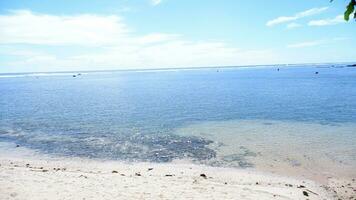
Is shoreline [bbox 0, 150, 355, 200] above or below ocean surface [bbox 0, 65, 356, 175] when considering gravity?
above

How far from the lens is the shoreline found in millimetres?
15059

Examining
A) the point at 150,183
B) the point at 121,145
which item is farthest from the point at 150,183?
the point at 121,145

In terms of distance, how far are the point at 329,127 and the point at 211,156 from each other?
16824 millimetres

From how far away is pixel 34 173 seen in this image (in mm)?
18875

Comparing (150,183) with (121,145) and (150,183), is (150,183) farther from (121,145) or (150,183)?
(121,145)

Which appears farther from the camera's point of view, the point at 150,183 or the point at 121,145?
the point at 121,145

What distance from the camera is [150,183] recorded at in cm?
1716

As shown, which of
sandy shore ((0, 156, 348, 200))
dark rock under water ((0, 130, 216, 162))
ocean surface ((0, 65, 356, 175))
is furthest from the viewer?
dark rock under water ((0, 130, 216, 162))

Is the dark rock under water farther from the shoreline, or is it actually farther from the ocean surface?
the shoreline

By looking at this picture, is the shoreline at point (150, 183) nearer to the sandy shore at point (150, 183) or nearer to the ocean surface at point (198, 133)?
the sandy shore at point (150, 183)

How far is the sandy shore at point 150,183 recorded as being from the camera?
15023 mm

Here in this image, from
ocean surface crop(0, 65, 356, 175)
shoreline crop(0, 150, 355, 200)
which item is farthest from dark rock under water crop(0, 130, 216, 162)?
shoreline crop(0, 150, 355, 200)

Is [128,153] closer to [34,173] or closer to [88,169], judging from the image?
[88,169]

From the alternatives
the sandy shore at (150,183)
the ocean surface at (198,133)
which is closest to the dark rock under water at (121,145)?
the ocean surface at (198,133)
